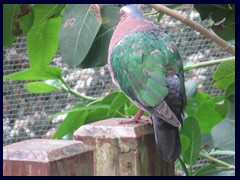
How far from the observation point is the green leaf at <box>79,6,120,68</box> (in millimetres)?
1218

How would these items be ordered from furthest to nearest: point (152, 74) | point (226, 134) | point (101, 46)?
point (101, 46)
point (226, 134)
point (152, 74)

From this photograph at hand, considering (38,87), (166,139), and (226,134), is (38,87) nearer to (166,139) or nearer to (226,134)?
(226,134)

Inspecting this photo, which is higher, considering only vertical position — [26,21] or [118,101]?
[26,21]

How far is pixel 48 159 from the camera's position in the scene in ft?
1.75

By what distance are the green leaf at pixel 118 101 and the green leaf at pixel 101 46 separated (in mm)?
81

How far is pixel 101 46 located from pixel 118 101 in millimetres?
126

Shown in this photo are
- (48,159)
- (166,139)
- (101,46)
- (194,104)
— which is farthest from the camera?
(194,104)

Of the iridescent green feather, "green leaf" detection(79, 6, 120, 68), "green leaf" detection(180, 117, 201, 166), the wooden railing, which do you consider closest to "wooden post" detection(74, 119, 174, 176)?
the wooden railing

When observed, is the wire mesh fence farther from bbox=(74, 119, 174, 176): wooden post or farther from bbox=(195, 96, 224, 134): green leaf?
bbox=(74, 119, 174, 176): wooden post

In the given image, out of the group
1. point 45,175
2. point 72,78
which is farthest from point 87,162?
point 72,78

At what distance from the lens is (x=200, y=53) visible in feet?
7.43

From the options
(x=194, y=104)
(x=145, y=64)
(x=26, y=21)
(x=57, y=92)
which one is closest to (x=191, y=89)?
(x=194, y=104)

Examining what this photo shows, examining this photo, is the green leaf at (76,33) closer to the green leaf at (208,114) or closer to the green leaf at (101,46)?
the green leaf at (101,46)

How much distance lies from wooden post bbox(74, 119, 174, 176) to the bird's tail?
3 cm
